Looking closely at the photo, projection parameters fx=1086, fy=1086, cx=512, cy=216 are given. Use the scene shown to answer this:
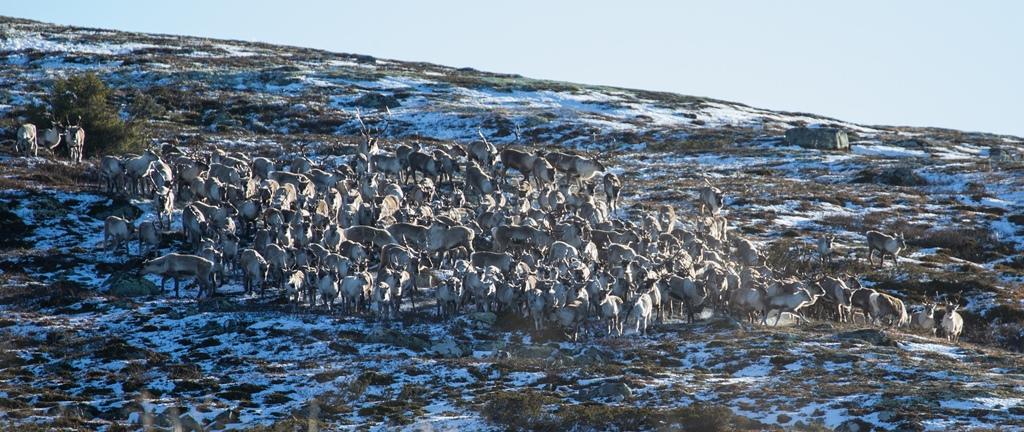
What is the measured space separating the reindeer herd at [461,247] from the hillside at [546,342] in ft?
2.65

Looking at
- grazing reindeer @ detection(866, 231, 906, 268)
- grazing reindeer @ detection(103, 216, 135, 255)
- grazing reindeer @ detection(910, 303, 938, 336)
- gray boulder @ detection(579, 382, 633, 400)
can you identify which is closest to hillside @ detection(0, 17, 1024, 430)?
gray boulder @ detection(579, 382, 633, 400)

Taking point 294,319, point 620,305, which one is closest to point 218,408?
point 294,319

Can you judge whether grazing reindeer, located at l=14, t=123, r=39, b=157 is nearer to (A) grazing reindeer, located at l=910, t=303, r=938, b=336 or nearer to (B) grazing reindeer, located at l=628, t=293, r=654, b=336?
(B) grazing reindeer, located at l=628, t=293, r=654, b=336

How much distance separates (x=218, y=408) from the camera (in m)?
21.9

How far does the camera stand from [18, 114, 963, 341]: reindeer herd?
29.7 meters

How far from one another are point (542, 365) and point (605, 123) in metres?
55.9

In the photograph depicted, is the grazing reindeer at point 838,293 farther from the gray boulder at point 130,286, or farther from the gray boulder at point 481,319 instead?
the gray boulder at point 130,286

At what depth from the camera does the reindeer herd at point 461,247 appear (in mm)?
29656

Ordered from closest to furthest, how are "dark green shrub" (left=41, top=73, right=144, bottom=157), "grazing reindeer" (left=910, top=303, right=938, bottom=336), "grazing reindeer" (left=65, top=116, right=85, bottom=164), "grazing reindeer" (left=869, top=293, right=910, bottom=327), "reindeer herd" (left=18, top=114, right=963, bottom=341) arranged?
"reindeer herd" (left=18, top=114, right=963, bottom=341) → "grazing reindeer" (left=910, top=303, right=938, bottom=336) → "grazing reindeer" (left=869, top=293, right=910, bottom=327) → "grazing reindeer" (left=65, top=116, right=85, bottom=164) → "dark green shrub" (left=41, top=73, right=144, bottom=157)

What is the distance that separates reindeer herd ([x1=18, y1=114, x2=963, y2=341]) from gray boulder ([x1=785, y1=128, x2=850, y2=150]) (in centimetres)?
3301

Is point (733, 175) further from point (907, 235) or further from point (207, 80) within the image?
point (207, 80)

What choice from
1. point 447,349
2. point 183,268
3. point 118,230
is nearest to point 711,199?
point 447,349

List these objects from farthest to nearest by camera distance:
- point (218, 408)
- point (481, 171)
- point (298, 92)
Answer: point (298, 92) → point (481, 171) → point (218, 408)

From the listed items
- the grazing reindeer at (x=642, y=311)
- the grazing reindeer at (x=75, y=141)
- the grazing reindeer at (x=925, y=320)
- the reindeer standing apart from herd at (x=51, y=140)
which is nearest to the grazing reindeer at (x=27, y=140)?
the reindeer standing apart from herd at (x=51, y=140)
